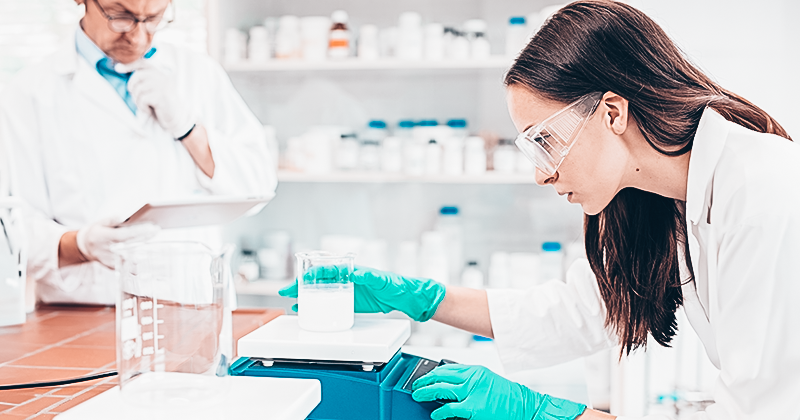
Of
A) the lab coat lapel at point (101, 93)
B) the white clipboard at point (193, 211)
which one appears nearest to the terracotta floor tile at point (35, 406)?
the white clipboard at point (193, 211)

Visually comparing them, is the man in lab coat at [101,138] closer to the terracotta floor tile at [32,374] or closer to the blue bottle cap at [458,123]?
the terracotta floor tile at [32,374]

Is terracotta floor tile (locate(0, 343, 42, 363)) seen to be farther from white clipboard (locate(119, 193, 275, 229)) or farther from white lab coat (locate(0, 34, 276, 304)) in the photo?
white lab coat (locate(0, 34, 276, 304))

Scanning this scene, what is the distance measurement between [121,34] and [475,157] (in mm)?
1171

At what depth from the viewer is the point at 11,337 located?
1.24 meters

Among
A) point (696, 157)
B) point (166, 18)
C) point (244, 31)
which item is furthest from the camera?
point (244, 31)

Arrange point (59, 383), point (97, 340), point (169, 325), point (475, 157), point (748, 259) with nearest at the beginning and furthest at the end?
1. point (169, 325)
2. point (748, 259)
3. point (59, 383)
4. point (97, 340)
5. point (475, 157)

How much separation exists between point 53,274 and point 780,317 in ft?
5.34

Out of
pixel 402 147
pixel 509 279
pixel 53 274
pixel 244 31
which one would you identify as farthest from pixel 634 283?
pixel 244 31

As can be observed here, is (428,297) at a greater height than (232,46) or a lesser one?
lesser

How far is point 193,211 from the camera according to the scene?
4.91 feet

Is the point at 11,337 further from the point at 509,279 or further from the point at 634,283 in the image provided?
the point at 509,279

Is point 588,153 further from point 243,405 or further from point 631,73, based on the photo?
point 243,405

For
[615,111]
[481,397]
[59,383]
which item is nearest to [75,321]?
[59,383]

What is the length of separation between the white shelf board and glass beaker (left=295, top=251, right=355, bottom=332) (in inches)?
54.5
